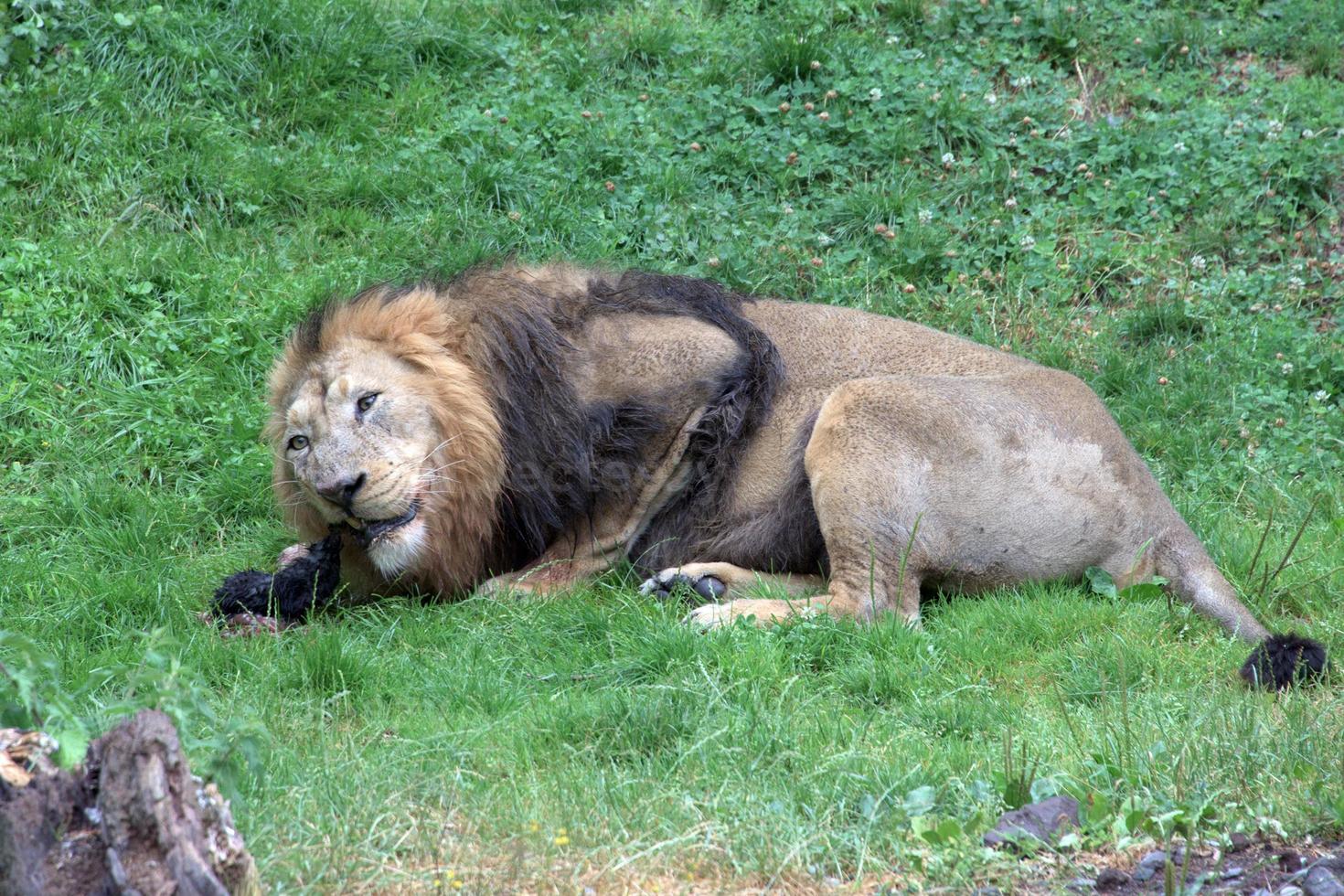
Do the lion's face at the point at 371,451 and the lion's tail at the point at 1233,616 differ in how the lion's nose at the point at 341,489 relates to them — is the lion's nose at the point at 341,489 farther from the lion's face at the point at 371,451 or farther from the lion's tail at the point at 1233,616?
the lion's tail at the point at 1233,616

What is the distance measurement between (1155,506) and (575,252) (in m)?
3.27

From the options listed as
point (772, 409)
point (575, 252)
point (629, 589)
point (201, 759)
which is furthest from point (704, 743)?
point (575, 252)

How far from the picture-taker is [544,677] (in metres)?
4.76

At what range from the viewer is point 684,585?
5.56m

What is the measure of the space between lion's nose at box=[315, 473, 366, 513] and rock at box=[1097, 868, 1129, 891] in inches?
116

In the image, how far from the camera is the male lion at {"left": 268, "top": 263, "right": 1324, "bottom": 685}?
5352 mm

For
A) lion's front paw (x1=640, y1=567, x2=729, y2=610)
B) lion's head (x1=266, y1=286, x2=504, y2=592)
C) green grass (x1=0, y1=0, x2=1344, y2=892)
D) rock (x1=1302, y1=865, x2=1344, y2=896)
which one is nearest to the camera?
rock (x1=1302, y1=865, x2=1344, y2=896)

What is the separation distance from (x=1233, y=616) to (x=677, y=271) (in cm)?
335

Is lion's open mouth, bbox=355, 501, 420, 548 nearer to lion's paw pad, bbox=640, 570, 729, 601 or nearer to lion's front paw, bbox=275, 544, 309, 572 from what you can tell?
lion's front paw, bbox=275, 544, 309, 572

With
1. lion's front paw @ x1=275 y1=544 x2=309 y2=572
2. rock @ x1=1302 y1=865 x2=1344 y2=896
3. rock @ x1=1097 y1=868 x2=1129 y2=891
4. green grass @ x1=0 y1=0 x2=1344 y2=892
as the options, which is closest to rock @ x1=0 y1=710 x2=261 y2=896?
green grass @ x1=0 y1=0 x2=1344 y2=892

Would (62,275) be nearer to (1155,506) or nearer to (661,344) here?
(661,344)

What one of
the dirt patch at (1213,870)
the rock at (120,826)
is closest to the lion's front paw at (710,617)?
the dirt patch at (1213,870)

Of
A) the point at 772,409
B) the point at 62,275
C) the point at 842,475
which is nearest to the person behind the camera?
the point at 842,475

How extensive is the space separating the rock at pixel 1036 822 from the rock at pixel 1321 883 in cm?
50
